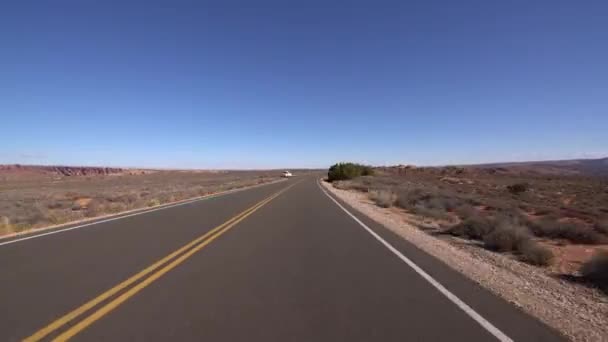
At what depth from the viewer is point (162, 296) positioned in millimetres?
5750

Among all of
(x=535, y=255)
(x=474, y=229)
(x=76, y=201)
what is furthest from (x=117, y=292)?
(x=76, y=201)

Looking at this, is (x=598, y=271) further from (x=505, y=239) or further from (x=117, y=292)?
(x=117, y=292)

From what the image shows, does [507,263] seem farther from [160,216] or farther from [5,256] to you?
[160,216]

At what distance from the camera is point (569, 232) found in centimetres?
1527

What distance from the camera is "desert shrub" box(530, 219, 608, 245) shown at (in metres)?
14.7

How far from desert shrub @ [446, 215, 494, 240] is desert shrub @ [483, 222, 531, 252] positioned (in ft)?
4.32

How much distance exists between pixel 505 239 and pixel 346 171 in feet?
210

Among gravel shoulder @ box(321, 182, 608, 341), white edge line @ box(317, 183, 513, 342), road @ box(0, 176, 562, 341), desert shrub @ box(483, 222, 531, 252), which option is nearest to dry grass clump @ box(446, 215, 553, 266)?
desert shrub @ box(483, 222, 531, 252)

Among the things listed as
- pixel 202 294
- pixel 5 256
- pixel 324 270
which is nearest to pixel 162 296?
pixel 202 294

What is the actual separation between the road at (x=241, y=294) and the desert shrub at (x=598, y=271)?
265cm

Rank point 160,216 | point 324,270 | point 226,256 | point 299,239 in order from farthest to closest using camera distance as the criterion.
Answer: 1. point 160,216
2. point 299,239
3. point 226,256
4. point 324,270

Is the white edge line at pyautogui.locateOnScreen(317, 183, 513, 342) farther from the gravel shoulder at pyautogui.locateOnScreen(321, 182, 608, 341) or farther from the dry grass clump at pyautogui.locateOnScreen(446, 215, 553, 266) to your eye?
the dry grass clump at pyautogui.locateOnScreen(446, 215, 553, 266)

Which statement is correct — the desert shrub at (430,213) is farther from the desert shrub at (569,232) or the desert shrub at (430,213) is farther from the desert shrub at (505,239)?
the desert shrub at (505,239)

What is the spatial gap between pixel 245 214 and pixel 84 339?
13334 millimetres
